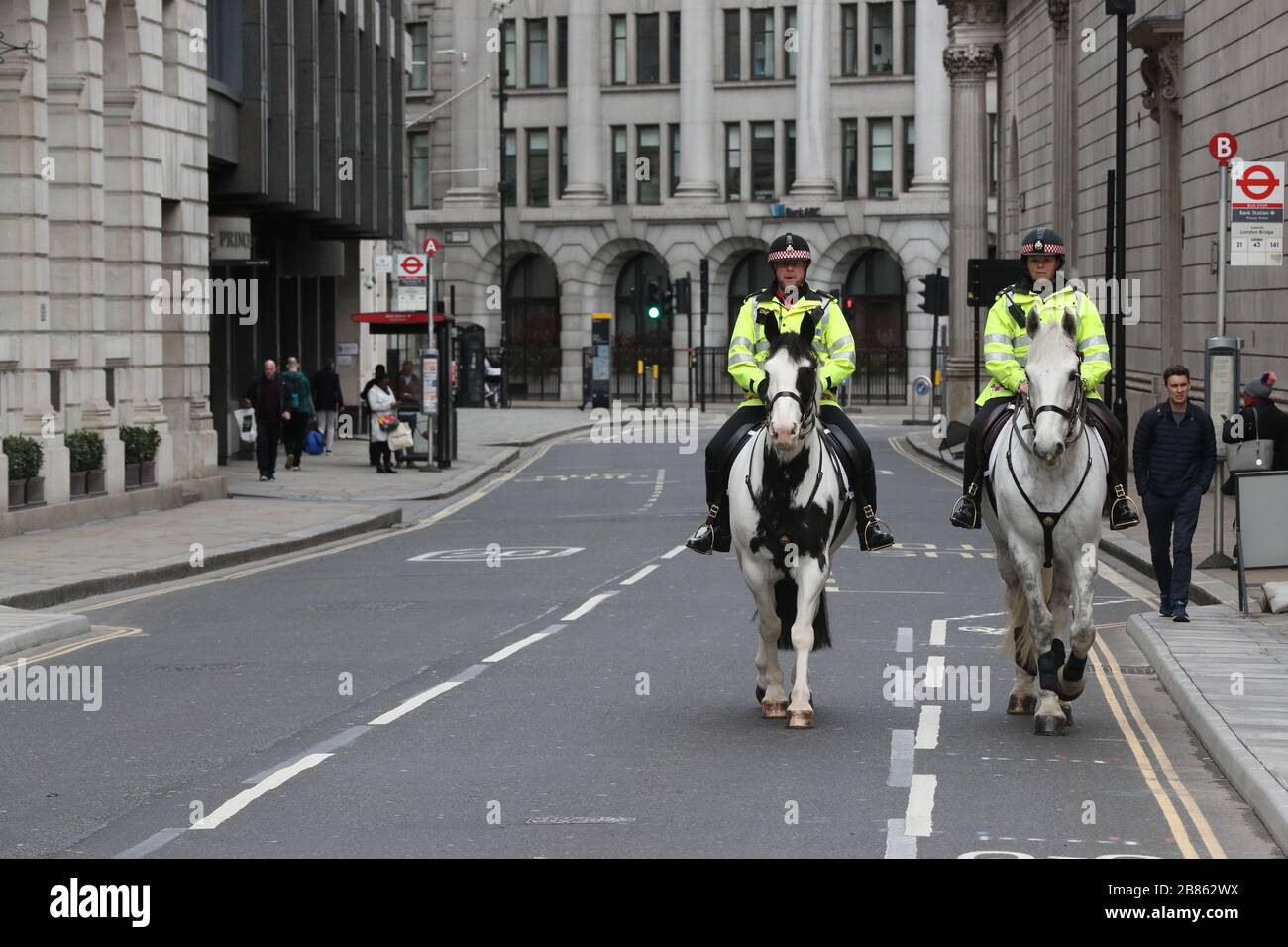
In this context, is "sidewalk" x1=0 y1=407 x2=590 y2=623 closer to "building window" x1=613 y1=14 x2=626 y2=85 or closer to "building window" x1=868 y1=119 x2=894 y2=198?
"building window" x1=868 y1=119 x2=894 y2=198

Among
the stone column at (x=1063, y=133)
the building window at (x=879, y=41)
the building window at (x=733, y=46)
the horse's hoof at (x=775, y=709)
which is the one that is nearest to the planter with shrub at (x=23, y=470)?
the horse's hoof at (x=775, y=709)

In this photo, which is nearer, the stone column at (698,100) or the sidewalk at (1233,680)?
the sidewalk at (1233,680)

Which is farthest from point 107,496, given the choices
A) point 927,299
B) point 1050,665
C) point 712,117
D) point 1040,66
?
point 712,117

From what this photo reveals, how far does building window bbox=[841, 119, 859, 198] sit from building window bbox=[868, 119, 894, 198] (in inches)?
20.9

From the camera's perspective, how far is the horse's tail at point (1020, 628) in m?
12.1

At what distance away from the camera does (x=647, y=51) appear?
284ft

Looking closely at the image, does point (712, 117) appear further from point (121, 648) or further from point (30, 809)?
point (30, 809)

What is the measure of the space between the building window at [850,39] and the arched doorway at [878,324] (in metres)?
7.10

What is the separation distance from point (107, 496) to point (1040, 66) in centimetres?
3025

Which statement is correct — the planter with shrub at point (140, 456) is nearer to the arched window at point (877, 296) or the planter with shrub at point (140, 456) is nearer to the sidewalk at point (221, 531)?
the sidewalk at point (221, 531)

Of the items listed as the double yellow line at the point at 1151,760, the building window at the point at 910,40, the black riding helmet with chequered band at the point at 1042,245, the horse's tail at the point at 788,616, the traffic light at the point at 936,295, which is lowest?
the double yellow line at the point at 1151,760

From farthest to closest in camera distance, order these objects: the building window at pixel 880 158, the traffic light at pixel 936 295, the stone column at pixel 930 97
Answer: the building window at pixel 880 158, the stone column at pixel 930 97, the traffic light at pixel 936 295

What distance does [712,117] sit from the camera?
85.4m

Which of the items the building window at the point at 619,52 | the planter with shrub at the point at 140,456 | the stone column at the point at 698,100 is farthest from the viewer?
the building window at the point at 619,52
